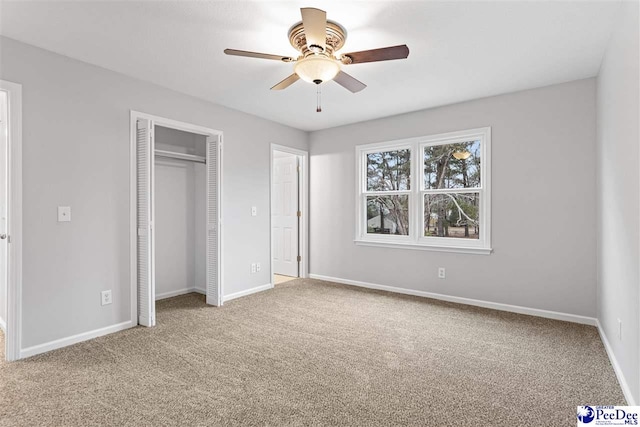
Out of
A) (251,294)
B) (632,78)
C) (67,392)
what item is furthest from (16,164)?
(632,78)

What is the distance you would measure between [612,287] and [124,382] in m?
3.63

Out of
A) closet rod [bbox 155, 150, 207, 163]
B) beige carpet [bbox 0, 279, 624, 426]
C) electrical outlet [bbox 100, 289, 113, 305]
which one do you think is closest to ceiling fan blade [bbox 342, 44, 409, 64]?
beige carpet [bbox 0, 279, 624, 426]

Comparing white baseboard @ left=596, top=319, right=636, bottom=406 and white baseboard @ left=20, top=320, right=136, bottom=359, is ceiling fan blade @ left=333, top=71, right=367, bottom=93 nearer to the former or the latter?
white baseboard @ left=596, top=319, right=636, bottom=406

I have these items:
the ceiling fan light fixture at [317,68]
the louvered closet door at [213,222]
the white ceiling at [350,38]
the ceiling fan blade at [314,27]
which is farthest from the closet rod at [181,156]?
the ceiling fan blade at [314,27]

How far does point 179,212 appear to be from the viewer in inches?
181

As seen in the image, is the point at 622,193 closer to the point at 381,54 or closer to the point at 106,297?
the point at 381,54

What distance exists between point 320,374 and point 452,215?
2807 millimetres

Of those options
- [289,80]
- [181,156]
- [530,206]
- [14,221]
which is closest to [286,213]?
[181,156]

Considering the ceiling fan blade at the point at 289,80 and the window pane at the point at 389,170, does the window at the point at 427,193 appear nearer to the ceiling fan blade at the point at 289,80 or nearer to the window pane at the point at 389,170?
the window pane at the point at 389,170

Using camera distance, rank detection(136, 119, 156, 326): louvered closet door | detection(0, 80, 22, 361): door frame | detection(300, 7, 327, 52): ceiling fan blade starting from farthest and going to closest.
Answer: detection(136, 119, 156, 326): louvered closet door, detection(0, 80, 22, 361): door frame, detection(300, 7, 327, 52): ceiling fan blade

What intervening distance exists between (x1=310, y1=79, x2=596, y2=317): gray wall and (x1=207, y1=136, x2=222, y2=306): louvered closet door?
2.32m

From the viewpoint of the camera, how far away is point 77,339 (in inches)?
116

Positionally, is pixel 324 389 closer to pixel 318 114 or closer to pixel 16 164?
pixel 16 164

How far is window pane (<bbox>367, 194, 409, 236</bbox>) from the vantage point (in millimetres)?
4746
